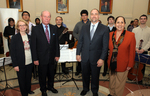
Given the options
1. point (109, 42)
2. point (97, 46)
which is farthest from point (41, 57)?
point (109, 42)

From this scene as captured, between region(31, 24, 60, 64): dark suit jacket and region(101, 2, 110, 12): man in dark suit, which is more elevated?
region(101, 2, 110, 12): man in dark suit

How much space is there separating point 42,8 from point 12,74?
5.00m

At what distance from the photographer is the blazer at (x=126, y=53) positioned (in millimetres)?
2193

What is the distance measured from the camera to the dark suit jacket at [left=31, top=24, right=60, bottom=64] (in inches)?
93.1

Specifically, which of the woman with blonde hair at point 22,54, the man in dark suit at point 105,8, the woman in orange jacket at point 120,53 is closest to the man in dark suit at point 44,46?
the woman with blonde hair at point 22,54

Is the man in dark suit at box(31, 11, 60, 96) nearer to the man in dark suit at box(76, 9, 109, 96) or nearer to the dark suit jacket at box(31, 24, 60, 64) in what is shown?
the dark suit jacket at box(31, 24, 60, 64)

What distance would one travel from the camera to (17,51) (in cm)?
225

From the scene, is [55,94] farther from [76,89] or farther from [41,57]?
[41,57]

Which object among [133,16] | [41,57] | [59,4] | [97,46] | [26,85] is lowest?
[26,85]

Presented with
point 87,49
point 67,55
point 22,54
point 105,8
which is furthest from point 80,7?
point 22,54

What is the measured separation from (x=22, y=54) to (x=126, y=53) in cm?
210

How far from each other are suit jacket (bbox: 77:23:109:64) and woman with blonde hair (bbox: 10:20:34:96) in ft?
3.84

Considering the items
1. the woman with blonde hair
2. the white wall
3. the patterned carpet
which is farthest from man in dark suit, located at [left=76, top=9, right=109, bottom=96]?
the white wall

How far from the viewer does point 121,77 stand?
2.38 metres
